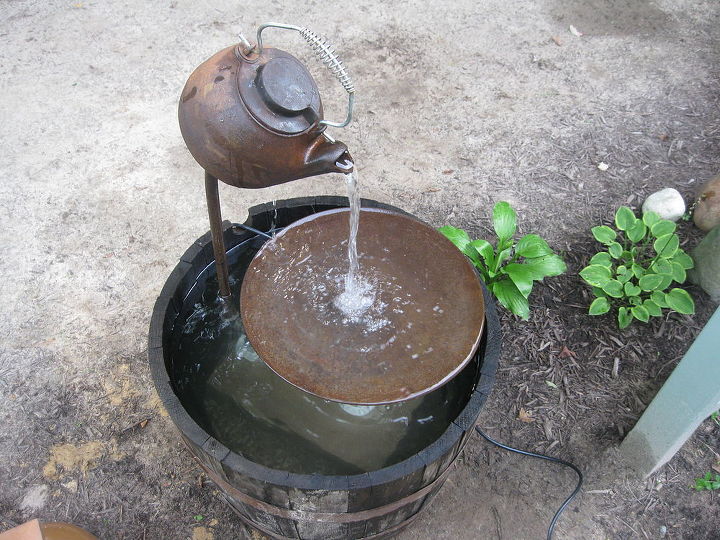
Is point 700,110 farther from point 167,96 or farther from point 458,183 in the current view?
point 167,96

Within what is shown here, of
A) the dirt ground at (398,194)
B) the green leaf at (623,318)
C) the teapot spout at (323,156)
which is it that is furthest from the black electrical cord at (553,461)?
the teapot spout at (323,156)

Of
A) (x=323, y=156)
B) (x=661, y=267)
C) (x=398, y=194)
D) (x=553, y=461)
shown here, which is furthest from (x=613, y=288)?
(x=323, y=156)

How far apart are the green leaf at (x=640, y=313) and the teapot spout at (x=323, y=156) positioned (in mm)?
2175

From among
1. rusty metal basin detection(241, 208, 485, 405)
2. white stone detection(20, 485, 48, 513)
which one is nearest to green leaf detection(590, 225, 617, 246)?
rusty metal basin detection(241, 208, 485, 405)

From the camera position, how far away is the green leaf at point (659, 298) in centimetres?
313

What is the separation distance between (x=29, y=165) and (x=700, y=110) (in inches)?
199

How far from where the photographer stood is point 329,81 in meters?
4.59

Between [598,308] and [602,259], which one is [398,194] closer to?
[602,259]

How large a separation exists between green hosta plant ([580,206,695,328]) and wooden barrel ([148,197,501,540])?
4.42 ft

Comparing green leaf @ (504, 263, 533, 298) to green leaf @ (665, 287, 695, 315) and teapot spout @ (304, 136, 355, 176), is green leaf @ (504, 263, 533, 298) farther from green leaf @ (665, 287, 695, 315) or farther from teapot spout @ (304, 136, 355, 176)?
teapot spout @ (304, 136, 355, 176)

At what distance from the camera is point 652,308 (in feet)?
10.3

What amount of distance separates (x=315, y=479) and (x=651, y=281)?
7.60 feet

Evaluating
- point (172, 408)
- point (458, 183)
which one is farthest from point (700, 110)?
point (172, 408)

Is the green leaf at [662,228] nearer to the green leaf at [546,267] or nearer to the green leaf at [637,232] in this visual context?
the green leaf at [637,232]
